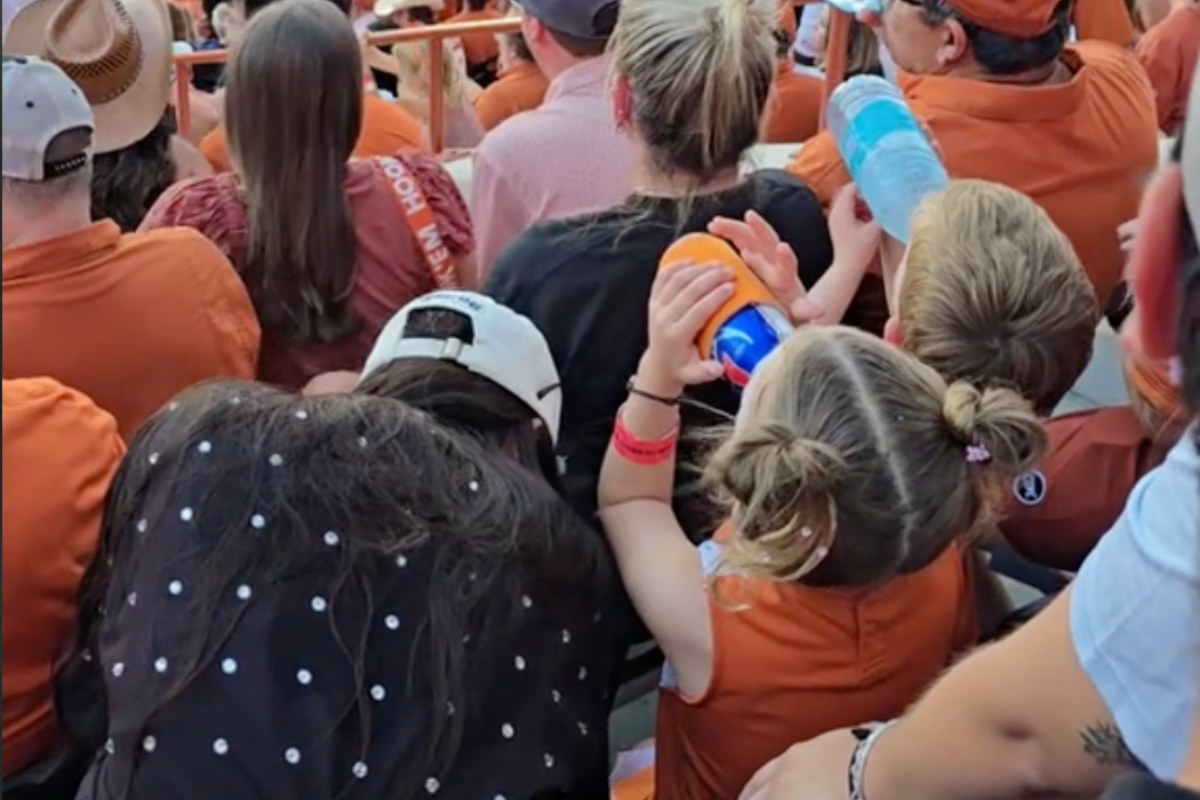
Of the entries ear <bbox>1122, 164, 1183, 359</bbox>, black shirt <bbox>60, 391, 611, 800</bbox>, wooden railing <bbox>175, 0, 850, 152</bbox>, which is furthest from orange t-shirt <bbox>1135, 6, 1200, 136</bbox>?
ear <bbox>1122, 164, 1183, 359</bbox>

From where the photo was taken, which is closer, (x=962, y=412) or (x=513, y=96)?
(x=962, y=412)

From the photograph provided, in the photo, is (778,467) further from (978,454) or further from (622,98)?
(622,98)

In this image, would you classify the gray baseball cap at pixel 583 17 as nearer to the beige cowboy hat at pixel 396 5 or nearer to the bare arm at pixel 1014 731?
the bare arm at pixel 1014 731

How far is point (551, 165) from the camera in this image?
2689 mm

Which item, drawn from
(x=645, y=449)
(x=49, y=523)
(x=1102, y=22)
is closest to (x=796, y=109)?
(x=1102, y=22)

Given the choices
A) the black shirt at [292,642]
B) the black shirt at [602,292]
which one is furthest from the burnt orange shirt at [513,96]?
the black shirt at [292,642]

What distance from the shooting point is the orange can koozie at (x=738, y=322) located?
1.84m

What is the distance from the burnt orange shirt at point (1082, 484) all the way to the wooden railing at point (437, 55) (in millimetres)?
1701

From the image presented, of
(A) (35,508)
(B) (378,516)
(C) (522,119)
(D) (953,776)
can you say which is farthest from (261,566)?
(C) (522,119)

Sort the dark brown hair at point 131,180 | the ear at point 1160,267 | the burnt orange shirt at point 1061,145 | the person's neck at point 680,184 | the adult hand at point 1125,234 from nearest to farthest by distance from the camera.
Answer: the ear at point 1160,267
the person's neck at point 680,184
the adult hand at point 1125,234
the burnt orange shirt at point 1061,145
the dark brown hair at point 131,180

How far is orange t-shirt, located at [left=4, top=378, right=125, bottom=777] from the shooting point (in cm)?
164

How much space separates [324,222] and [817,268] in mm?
753

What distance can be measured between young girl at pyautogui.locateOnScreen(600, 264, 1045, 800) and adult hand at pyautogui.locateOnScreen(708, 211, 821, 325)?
143 mm

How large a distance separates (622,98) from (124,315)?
71cm
